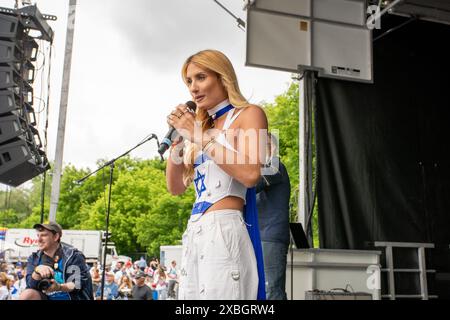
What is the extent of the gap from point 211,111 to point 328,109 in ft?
13.3

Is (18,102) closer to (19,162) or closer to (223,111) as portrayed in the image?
(19,162)

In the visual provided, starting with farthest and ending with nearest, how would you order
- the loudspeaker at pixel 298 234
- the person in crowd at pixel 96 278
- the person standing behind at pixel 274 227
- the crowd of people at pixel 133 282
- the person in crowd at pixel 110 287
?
the person in crowd at pixel 110 287 < the crowd of people at pixel 133 282 < the person in crowd at pixel 96 278 < the loudspeaker at pixel 298 234 < the person standing behind at pixel 274 227

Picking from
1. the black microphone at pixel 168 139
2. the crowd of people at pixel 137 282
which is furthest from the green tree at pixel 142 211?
the black microphone at pixel 168 139

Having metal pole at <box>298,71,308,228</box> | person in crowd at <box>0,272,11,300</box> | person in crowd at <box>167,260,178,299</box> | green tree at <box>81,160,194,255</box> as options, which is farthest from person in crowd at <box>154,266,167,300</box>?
metal pole at <box>298,71,308,228</box>

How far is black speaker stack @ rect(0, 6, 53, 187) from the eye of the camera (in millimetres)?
3840

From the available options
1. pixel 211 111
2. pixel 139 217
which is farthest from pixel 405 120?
pixel 139 217

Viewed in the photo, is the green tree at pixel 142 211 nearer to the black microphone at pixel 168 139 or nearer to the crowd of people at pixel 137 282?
the crowd of people at pixel 137 282

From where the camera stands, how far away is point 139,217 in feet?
32.2

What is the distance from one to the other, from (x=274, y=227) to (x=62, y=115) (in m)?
2.61

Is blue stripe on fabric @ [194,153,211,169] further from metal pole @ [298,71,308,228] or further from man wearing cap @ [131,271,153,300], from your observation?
man wearing cap @ [131,271,153,300]

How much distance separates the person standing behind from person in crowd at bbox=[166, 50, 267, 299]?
5.23 feet

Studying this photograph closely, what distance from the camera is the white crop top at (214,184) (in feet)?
3.79

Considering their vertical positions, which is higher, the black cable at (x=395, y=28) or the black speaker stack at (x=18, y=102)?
the black cable at (x=395, y=28)
